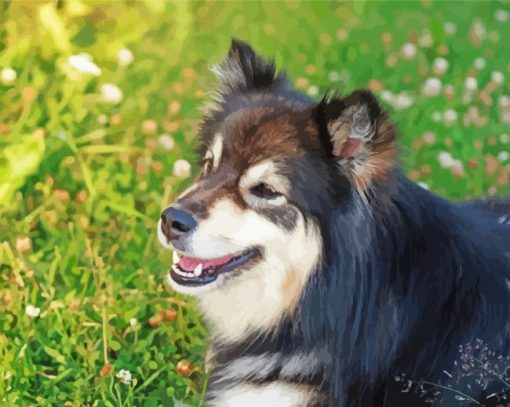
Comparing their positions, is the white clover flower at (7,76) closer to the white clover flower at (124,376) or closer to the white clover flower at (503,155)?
the white clover flower at (124,376)

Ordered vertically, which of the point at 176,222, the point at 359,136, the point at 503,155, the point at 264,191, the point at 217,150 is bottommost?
the point at 503,155

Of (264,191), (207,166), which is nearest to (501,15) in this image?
(207,166)

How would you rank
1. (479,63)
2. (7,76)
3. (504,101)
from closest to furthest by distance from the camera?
(7,76) → (504,101) → (479,63)

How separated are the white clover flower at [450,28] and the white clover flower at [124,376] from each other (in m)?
4.27

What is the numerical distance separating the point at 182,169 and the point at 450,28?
10.4 ft

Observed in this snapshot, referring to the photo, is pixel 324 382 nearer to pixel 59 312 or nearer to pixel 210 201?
pixel 210 201

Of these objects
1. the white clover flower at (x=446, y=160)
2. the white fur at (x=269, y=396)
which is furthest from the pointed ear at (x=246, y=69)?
the white clover flower at (x=446, y=160)

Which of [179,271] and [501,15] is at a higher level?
[501,15]

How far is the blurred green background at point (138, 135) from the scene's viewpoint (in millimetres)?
3266

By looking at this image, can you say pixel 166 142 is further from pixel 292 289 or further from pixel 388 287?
pixel 388 287

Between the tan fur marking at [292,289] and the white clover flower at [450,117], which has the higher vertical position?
the white clover flower at [450,117]

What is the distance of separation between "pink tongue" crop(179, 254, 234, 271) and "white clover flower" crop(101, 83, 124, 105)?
198 cm

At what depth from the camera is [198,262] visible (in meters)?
2.70

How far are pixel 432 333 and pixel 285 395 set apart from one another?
1.83ft
